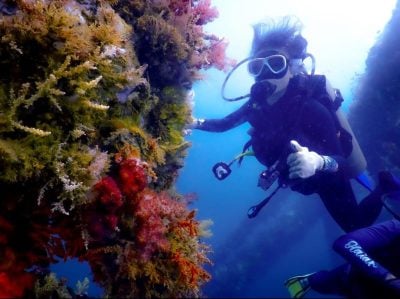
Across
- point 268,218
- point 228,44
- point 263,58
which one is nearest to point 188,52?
point 228,44

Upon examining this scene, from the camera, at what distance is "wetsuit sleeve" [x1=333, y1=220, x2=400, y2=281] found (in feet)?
16.0

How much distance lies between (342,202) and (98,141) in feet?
15.6

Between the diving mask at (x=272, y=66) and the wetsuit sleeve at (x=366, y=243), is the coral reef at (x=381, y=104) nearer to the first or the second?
the diving mask at (x=272, y=66)

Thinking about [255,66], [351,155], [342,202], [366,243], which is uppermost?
[255,66]

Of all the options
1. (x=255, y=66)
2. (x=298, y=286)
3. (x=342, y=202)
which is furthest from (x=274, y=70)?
(x=298, y=286)

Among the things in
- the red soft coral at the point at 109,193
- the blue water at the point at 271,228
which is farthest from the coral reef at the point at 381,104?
the red soft coral at the point at 109,193

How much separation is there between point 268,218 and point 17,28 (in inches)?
842

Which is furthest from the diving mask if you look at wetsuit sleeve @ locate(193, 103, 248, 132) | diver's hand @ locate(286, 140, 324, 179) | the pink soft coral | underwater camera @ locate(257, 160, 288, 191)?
the pink soft coral

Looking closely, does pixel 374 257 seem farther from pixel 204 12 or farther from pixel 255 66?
pixel 204 12

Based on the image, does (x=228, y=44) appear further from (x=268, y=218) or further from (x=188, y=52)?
(x=268, y=218)

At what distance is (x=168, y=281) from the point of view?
→ 3115mm

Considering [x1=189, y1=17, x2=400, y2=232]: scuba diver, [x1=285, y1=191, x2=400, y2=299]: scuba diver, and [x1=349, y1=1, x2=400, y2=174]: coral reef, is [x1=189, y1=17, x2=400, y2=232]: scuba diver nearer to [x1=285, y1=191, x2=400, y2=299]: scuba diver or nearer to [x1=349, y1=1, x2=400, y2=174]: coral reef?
[x1=285, y1=191, x2=400, y2=299]: scuba diver

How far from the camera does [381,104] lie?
1068 cm

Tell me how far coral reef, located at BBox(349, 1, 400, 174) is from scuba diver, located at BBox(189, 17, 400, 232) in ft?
16.2
